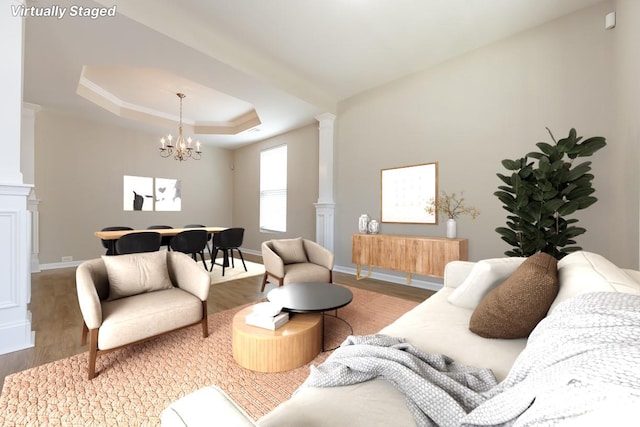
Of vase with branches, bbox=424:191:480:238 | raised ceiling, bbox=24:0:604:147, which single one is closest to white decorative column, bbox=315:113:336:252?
raised ceiling, bbox=24:0:604:147

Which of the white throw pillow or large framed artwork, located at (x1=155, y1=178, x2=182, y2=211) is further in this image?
large framed artwork, located at (x1=155, y1=178, x2=182, y2=211)

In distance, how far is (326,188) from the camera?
516 cm

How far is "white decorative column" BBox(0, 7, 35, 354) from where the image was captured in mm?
2084

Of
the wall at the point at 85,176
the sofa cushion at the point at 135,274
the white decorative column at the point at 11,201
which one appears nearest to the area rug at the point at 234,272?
the sofa cushion at the point at 135,274

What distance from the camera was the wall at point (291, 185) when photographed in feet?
19.1

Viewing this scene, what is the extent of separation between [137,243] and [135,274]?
183 centimetres

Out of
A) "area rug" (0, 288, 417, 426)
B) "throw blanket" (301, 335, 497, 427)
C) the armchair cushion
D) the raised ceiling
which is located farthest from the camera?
the armchair cushion

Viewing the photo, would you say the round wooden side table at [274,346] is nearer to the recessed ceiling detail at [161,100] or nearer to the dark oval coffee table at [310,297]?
the dark oval coffee table at [310,297]

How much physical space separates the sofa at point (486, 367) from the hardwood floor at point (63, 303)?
201cm

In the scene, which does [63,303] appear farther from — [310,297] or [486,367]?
[486,367]

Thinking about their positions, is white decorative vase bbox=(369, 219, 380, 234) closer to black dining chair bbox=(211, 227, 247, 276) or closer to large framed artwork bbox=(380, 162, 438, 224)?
large framed artwork bbox=(380, 162, 438, 224)

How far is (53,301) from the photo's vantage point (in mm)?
3318

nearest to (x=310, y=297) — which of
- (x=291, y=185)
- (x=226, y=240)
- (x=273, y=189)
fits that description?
(x=226, y=240)

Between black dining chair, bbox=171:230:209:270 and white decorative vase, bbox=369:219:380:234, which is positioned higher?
white decorative vase, bbox=369:219:380:234
